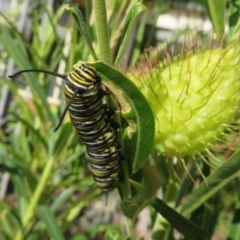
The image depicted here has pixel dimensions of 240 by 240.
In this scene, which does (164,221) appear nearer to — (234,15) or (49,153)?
(234,15)

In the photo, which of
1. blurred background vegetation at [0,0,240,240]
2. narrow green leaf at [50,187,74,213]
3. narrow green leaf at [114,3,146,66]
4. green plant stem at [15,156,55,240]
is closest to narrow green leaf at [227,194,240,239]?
blurred background vegetation at [0,0,240,240]

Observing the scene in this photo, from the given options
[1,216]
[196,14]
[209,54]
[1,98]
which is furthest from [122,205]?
[196,14]

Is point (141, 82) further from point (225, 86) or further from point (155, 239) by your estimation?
point (155, 239)

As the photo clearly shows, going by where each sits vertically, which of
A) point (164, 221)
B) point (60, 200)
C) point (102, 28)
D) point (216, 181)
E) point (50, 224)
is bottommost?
point (60, 200)

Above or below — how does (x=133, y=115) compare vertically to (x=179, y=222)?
above

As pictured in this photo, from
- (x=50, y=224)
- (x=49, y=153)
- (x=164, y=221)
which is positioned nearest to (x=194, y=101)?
(x=164, y=221)
